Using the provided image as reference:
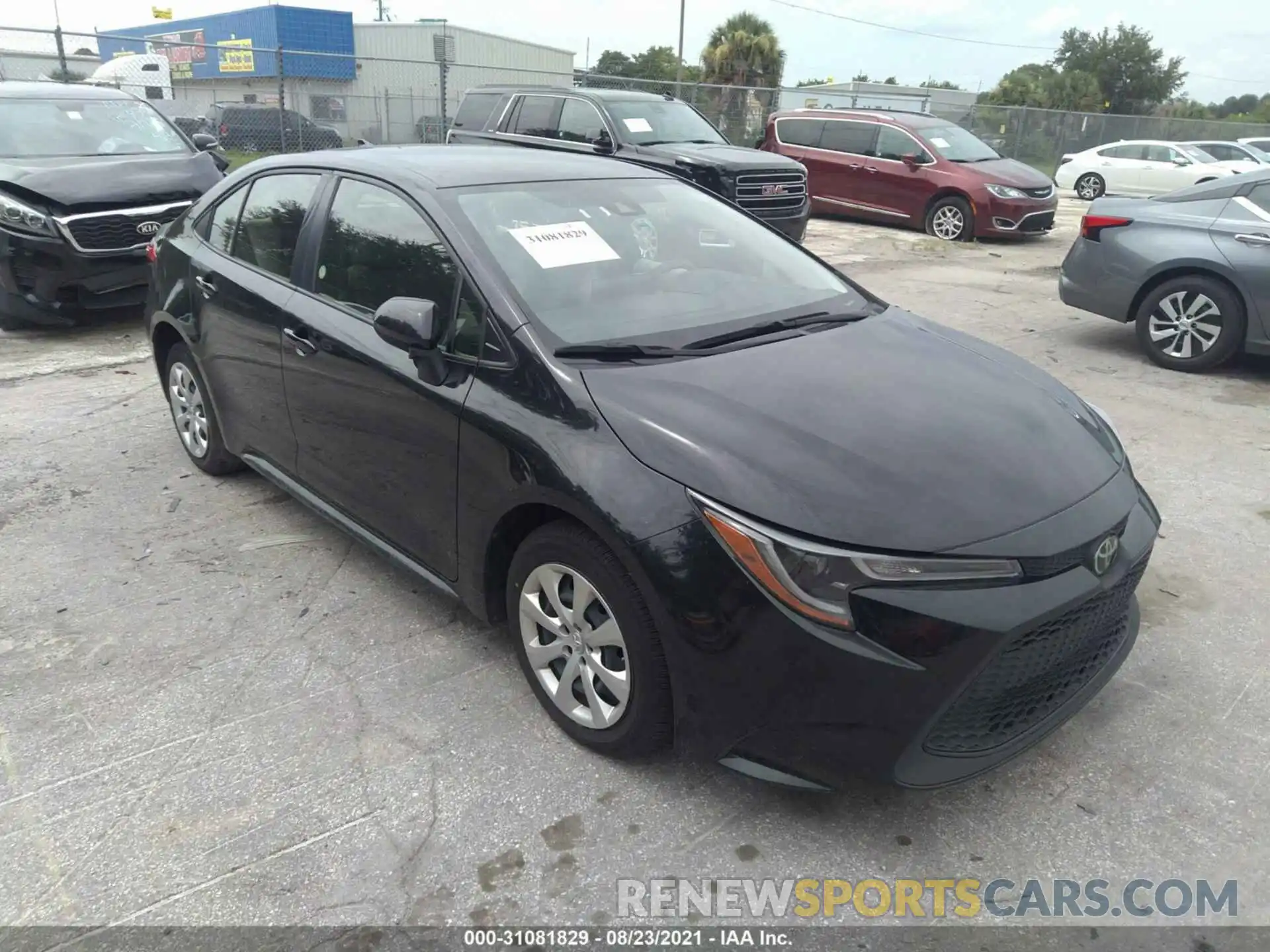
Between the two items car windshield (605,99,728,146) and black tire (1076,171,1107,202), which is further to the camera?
black tire (1076,171,1107,202)

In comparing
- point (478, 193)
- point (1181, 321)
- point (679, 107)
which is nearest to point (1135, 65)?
point (679, 107)

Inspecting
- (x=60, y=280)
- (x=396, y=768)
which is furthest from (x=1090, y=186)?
(x=396, y=768)

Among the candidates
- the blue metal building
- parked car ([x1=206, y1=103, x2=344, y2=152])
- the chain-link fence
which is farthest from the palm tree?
parked car ([x1=206, y1=103, x2=344, y2=152])

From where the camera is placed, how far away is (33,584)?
3693 mm

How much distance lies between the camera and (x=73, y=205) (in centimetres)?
694

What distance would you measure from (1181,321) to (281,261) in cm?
620

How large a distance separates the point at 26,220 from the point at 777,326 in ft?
20.8

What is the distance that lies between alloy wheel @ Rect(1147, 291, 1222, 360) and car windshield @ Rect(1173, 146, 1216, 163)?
15.4m

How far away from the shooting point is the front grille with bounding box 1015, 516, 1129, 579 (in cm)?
226

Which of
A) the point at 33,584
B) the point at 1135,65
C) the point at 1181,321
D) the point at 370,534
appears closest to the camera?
the point at 370,534

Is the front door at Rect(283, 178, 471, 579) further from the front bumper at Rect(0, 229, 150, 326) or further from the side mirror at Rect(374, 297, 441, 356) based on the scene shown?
the front bumper at Rect(0, 229, 150, 326)

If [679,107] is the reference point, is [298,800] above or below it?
below

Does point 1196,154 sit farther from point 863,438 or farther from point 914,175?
point 863,438

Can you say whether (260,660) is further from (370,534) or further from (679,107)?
(679,107)
